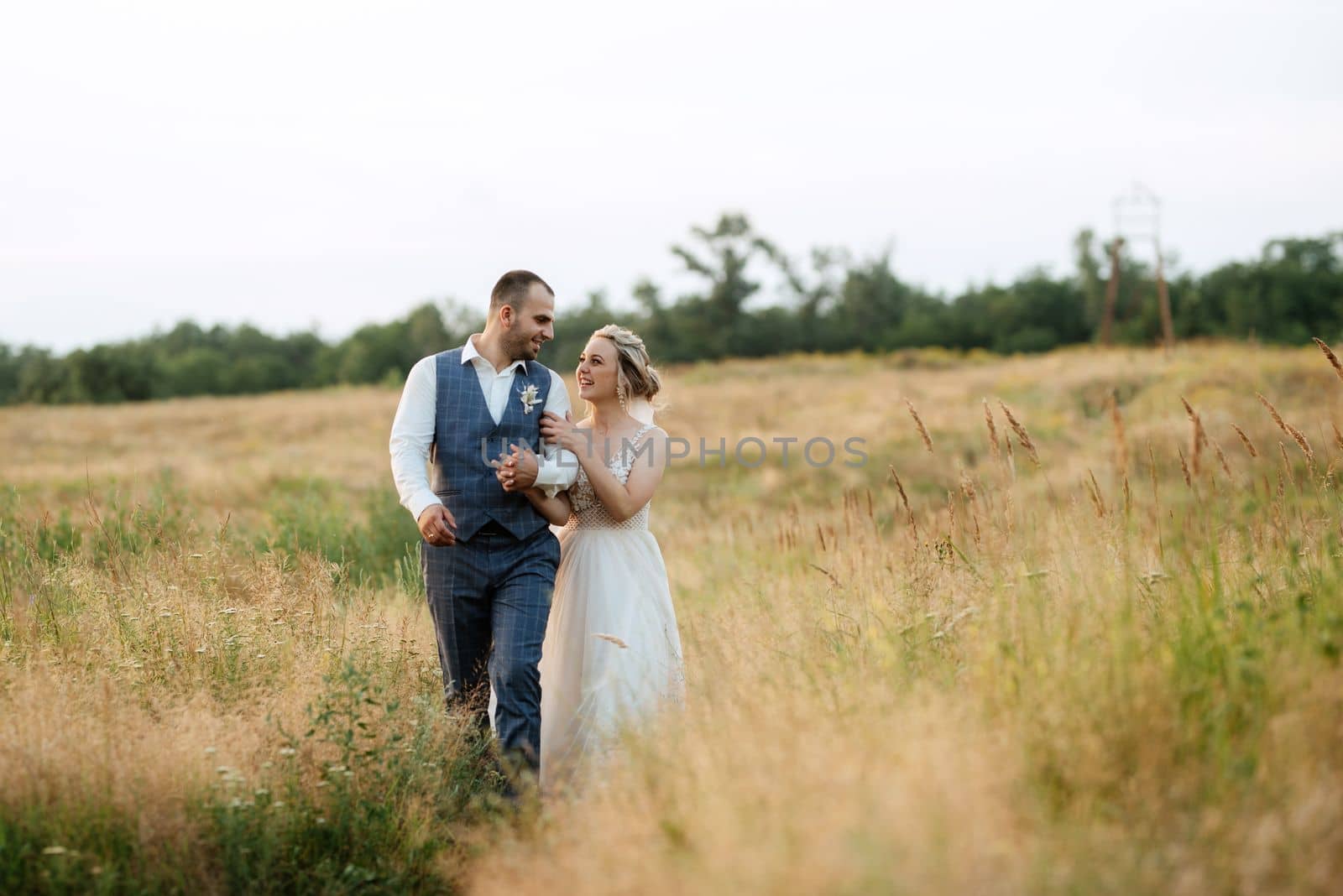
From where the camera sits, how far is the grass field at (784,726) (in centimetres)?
241

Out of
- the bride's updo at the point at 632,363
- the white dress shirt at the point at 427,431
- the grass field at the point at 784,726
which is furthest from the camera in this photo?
the bride's updo at the point at 632,363

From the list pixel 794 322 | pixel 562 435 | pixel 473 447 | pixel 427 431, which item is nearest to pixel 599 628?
pixel 562 435

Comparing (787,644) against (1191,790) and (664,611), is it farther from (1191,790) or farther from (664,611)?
(1191,790)

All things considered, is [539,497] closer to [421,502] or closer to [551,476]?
[551,476]

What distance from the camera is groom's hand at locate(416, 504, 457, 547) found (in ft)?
14.1

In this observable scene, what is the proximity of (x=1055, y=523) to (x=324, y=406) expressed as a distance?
34.7m

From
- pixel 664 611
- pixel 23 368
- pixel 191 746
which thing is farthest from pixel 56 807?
pixel 23 368

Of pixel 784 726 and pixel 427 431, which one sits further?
pixel 427 431

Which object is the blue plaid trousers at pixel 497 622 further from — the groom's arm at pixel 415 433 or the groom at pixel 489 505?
the groom's arm at pixel 415 433

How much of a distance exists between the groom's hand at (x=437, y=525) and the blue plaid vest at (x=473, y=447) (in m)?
0.08

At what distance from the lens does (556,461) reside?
4.64 m

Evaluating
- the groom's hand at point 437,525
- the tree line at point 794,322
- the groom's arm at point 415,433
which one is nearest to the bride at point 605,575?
the groom's hand at point 437,525

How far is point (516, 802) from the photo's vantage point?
3.97 metres

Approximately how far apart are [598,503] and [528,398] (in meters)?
0.69
